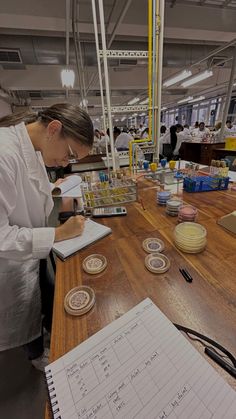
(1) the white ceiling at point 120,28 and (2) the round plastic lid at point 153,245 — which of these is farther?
(1) the white ceiling at point 120,28

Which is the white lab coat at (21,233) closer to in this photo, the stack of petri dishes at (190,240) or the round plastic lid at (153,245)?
the round plastic lid at (153,245)

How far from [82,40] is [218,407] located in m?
4.43

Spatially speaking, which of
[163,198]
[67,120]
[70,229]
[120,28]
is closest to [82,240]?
[70,229]

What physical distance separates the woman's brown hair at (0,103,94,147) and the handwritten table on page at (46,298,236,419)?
2.35 ft

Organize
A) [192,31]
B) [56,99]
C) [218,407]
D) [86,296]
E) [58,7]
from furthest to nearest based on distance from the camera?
[56,99] → [192,31] → [58,7] → [86,296] → [218,407]

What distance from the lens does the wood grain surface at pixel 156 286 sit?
0.50 metres

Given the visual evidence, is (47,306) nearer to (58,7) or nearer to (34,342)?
(34,342)

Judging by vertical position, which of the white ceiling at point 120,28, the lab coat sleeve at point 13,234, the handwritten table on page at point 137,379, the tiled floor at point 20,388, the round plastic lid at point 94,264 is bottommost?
the tiled floor at point 20,388

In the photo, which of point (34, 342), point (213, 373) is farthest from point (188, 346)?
point (34, 342)

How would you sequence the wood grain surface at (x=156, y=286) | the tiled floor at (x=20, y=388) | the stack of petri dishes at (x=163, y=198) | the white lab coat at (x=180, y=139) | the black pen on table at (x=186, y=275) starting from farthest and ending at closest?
the white lab coat at (x=180, y=139), the stack of petri dishes at (x=163, y=198), the tiled floor at (x=20, y=388), the black pen on table at (x=186, y=275), the wood grain surface at (x=156, y=286)

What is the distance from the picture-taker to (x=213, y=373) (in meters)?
0.41

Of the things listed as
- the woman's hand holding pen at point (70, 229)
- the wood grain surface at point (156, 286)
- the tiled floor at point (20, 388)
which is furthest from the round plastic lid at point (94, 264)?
the tiled floor at point (20, 388)

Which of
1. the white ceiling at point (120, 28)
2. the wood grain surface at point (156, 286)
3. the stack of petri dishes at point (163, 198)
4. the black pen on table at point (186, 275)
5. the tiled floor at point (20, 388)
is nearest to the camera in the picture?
the wood grain surface at point (156, 286)

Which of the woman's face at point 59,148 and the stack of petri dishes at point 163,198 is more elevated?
the woman's face at point 59,148
